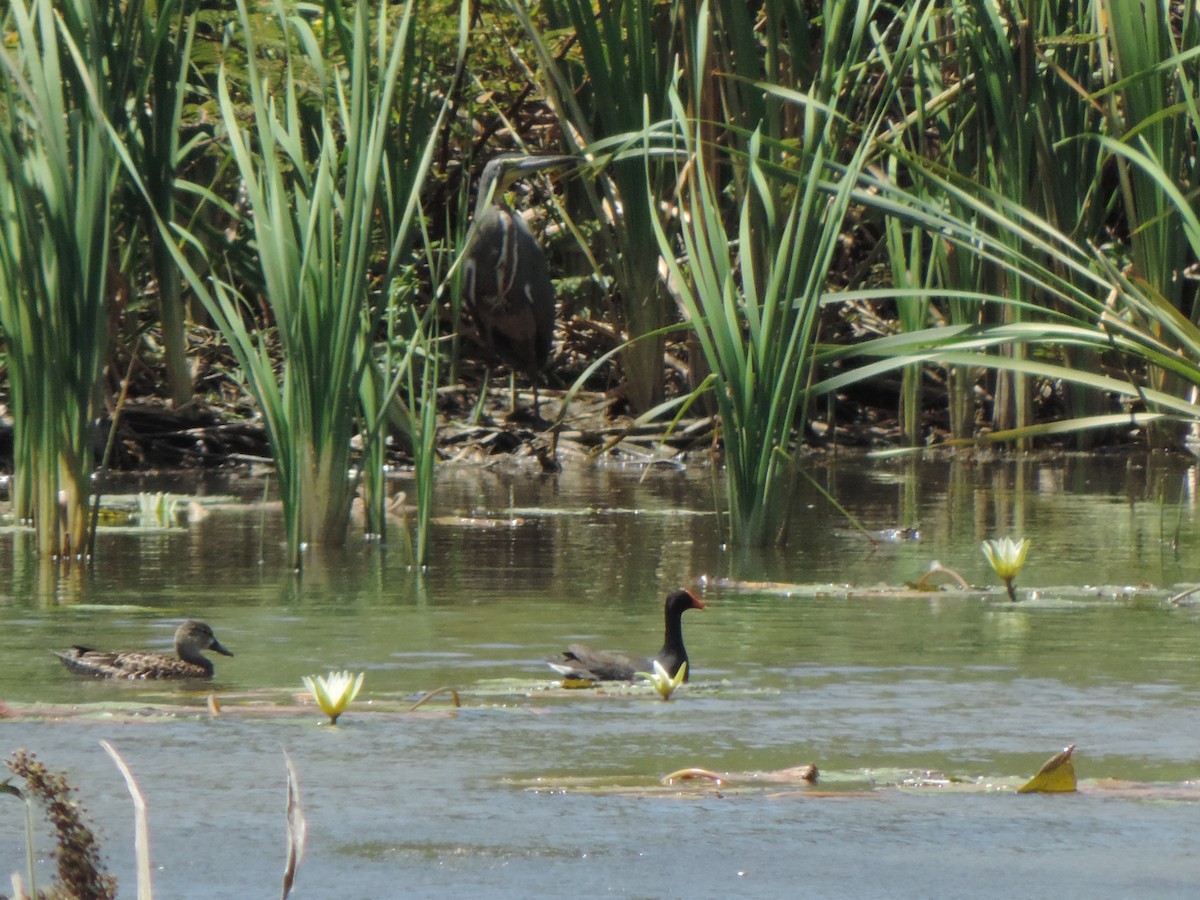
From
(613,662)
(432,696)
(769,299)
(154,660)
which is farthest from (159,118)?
(432,696)

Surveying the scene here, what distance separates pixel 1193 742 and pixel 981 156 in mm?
6517

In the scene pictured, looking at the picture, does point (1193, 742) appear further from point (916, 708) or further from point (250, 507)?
point (250, 507)

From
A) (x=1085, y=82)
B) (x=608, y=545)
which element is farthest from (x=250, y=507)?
(x=1085, y=82)

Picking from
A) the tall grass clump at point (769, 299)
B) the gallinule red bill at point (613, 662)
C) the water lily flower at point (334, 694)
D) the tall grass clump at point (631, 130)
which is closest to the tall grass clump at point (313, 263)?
the tall grass clump at point (769, 299)

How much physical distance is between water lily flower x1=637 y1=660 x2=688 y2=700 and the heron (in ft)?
22.1

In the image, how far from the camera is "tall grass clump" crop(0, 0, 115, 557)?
236 inches

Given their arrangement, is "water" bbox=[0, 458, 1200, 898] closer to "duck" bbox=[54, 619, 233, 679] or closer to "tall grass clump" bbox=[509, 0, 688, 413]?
"duck" bbox=[54, 619, 233, 679]

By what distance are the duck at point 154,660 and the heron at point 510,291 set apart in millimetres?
6424

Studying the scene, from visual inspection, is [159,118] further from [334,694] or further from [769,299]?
[334,694]

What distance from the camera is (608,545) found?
7297mm

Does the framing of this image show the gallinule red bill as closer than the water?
No

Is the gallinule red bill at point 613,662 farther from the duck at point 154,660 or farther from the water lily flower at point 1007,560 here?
the water lily flower at point 1007,560

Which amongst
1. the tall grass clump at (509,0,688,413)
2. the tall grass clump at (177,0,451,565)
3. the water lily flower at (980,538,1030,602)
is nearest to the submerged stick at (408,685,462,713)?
the water lily flower at (980,538,1030,602)

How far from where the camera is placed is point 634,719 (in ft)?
14.2
